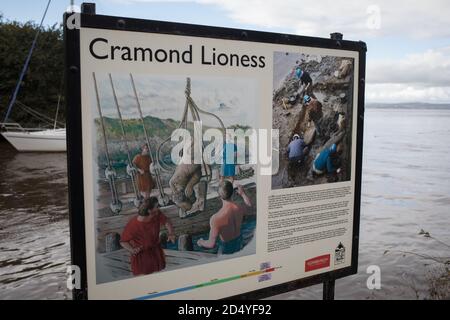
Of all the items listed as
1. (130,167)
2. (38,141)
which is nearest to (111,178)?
(130,167)

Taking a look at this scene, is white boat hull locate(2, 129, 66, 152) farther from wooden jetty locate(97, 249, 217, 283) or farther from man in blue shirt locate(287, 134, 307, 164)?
wooden jetty locate(97, 249, 217, 283)

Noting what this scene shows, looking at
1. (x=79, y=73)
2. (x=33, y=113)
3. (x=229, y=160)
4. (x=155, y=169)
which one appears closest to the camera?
(x=79, y=73)

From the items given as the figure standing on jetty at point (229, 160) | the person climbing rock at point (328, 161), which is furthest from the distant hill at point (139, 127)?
the person climbing rock at point (328, 161)

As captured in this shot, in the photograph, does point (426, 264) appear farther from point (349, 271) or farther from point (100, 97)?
point (100, 97)

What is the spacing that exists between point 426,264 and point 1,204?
31.5 feet

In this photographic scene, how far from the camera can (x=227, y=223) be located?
3.04 metres

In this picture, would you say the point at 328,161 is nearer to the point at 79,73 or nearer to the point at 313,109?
the point at 313,109

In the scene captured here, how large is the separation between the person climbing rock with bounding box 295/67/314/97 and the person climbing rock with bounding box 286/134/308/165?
32 cm

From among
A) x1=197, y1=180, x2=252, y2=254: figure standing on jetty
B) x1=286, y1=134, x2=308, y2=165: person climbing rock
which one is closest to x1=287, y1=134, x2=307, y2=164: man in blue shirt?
x1=286, y1=134, x2=308, y2=165: person climbing rock

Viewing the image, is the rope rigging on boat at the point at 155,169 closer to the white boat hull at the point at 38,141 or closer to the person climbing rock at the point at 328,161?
the person climbing rock at the point at 328,161

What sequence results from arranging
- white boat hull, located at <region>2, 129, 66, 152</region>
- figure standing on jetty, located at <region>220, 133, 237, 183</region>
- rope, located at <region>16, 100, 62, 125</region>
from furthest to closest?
1. rope, located at <region>16, 100, 62, 125</region>
2. white boat hull, located at <region>2, 129, 66, 152</region>
3. figure standing on jetty, located at <region>220, 133, 237, 183</region>

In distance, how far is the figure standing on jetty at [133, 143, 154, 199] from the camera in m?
2.67

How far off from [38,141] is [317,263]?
21.9 metres
